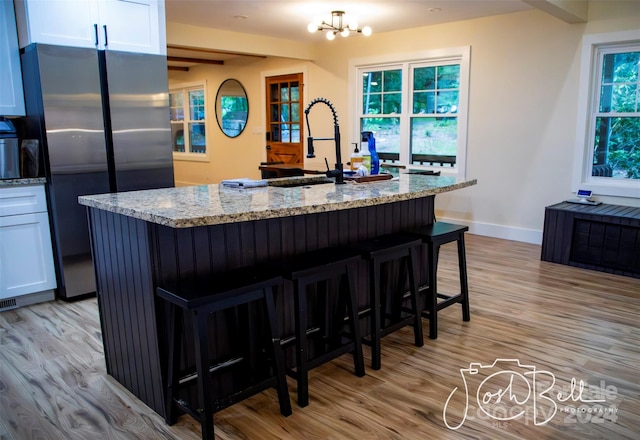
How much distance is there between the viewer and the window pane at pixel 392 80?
20.0 ft

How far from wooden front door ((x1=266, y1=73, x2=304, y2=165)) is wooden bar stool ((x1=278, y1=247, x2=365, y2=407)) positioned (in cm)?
480

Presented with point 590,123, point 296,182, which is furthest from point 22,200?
point 590,123

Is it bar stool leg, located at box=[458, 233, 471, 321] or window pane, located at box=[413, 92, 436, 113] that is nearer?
bar stool leg, located at box=[458, 233, 471, 321]

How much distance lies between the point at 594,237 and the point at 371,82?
3.42m

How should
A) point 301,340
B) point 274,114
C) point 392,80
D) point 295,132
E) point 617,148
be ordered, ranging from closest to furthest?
point 301,340, point 617,148, point 392,80, point 295,132, point 274,114

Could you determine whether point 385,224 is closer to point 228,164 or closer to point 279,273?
point 279,273

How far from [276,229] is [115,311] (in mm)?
884

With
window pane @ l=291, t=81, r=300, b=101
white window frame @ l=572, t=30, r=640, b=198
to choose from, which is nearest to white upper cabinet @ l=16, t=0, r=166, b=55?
window pane @ l=291, t=81, r=300, b=101

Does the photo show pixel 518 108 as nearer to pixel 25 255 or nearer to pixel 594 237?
pixel 594 237

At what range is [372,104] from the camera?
6441mm

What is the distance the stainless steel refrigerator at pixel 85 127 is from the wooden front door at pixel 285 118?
3570 mm

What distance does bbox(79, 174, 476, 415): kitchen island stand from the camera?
203 centimetres

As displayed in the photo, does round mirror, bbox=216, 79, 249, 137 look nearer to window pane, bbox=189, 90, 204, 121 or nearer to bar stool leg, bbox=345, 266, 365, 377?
window pane, bbox=189, 90, 204, 121

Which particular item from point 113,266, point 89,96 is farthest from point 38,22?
point 113,266
